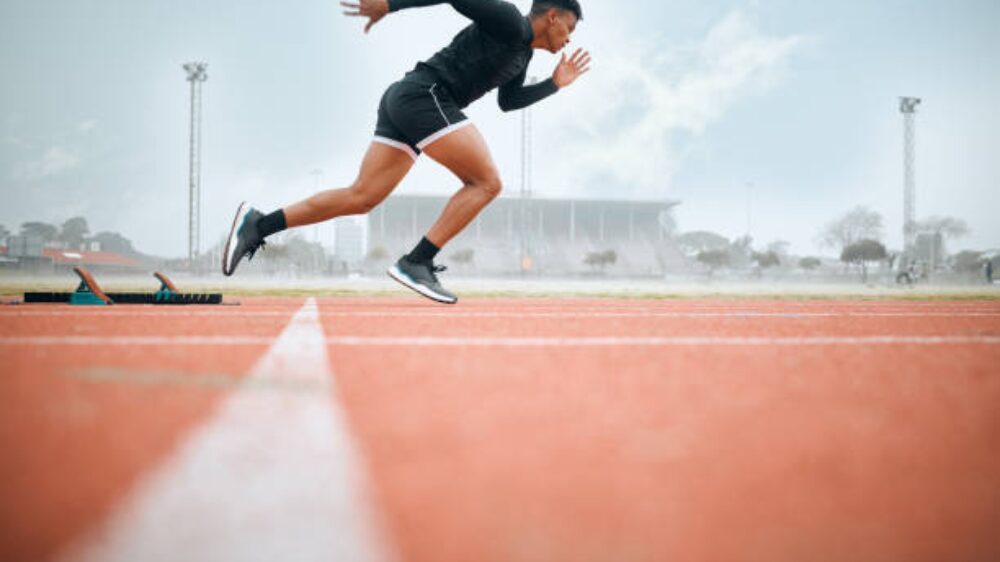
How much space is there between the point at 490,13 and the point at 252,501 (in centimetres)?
286

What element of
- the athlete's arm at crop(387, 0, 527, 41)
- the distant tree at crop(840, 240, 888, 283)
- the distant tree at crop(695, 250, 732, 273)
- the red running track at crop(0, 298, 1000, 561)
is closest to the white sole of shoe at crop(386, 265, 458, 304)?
the athlete's arm at crop(387, 0, 527, 41)

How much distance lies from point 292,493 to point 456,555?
0.22 metres

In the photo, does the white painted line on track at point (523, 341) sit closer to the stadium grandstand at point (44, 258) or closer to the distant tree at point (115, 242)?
the stadium grandstand at point (44, 258)

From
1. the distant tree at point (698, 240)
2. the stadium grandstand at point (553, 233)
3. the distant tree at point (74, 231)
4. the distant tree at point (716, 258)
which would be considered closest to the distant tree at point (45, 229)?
the distant tree at point (74, 231)

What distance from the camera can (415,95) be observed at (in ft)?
10.7

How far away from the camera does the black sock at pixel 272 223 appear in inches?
147

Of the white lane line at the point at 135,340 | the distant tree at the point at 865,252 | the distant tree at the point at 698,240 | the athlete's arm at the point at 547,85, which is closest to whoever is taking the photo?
the white lane line at the point at 135,340

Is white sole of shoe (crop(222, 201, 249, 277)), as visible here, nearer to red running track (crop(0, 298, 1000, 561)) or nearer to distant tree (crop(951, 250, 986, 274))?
red running track (crop(0, 298, 1000, 561))

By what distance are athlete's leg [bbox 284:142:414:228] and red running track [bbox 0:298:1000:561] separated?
5.59ft

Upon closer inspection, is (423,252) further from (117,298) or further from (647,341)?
(117,298)

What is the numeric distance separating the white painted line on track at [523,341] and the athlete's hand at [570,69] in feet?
6.89

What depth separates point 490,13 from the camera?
3.10 metres

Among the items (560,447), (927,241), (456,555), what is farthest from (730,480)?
(927,241)

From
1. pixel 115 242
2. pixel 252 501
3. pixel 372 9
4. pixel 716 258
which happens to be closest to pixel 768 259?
pixel 716 258
